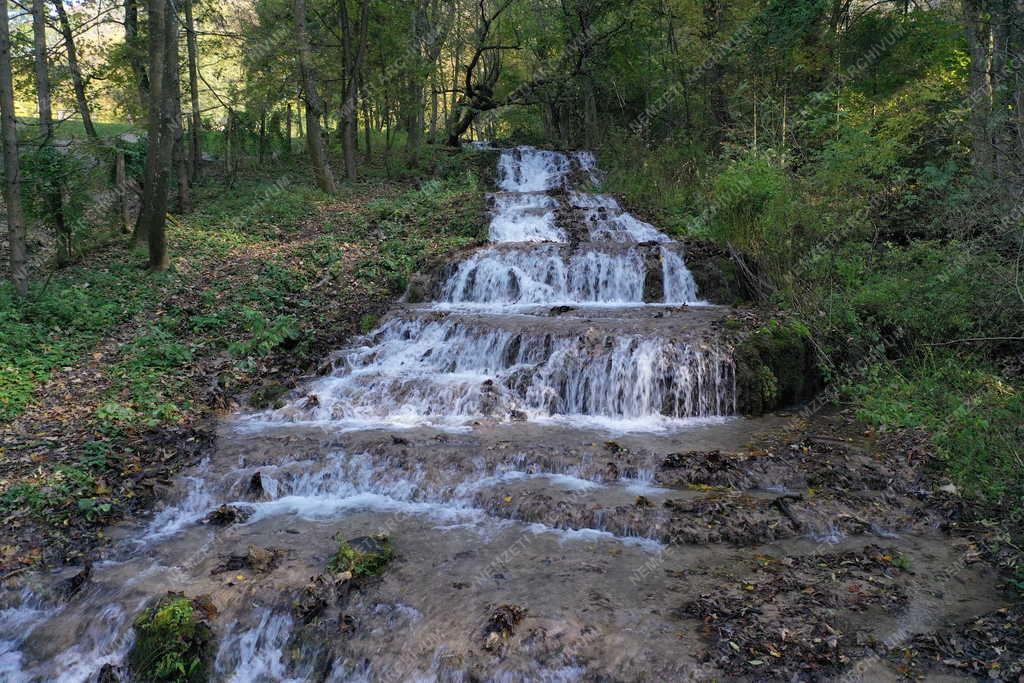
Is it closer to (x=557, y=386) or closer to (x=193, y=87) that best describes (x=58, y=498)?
(x=557, y=386)

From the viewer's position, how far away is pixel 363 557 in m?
4.96

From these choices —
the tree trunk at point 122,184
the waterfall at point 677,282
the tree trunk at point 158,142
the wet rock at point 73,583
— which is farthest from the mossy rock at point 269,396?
the tree trunk at point 122,184

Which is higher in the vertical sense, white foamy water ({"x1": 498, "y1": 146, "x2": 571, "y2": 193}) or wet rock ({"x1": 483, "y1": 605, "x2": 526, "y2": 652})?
white foamy water ({"x1": 498, "y1": 146, "x2": 571, "y2": 193})

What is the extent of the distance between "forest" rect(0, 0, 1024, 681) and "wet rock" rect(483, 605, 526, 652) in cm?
3

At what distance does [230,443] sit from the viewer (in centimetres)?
738

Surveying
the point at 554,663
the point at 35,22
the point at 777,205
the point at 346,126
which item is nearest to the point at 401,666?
the point at 554,663

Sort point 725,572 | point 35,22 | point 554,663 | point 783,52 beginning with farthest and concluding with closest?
point 783,52
point 35,22
point 725,572
point 554,663

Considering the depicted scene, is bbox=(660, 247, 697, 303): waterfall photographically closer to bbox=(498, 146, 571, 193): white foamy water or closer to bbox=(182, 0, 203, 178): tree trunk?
bbox=(498, 146, 571, 193): white foamy water

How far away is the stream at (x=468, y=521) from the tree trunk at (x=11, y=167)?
15.6 feet

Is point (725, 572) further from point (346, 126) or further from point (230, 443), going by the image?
point (346, 126)

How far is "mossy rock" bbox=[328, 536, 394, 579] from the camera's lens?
484cm

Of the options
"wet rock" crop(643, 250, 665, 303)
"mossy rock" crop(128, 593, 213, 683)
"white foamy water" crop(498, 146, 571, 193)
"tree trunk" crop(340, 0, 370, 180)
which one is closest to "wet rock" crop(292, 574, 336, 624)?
"mossy rock" crop(128, 593, 213, 683)

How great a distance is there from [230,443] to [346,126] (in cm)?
1526

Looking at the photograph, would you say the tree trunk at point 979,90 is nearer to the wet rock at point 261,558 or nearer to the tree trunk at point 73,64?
the wet rock at point 261,558
